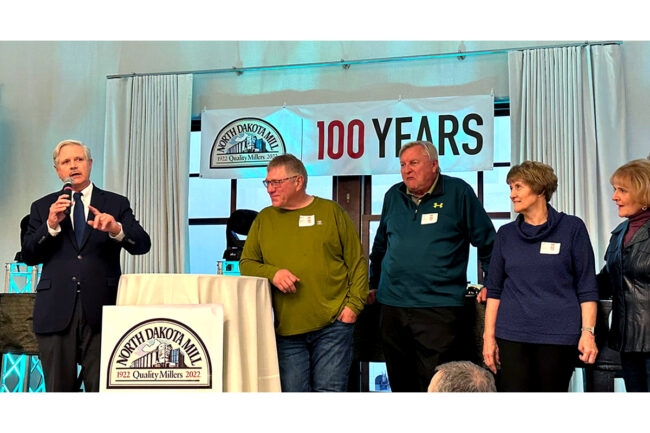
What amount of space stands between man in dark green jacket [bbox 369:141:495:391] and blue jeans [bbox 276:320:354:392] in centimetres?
26

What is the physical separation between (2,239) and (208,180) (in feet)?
6.93

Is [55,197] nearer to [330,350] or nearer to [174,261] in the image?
[330,350]

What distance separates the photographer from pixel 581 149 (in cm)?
572

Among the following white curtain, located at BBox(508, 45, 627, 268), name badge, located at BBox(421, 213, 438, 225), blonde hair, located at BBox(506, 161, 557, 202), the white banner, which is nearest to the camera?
blonde hair, located at BBox(506, 161, 557, 202)

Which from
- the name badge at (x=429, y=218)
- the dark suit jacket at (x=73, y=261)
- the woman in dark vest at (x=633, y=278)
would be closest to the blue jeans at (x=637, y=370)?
the woman in dark vest at (x=633, y=278)

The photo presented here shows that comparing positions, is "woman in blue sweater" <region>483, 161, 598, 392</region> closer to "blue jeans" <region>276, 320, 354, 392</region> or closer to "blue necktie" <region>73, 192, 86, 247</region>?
"blue jeans" <region>276, 320, 354, 392</region>

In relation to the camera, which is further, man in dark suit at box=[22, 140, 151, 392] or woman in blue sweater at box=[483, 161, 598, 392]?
man in dark suit at box=[22, 140, 151, 392]

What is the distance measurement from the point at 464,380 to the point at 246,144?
5138 millimetres

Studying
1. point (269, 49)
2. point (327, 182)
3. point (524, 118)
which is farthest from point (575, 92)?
point (269, 49)

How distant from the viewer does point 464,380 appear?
1.44 metres

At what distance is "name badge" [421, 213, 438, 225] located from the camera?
2.89 m

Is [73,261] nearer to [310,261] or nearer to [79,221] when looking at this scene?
[79,221]

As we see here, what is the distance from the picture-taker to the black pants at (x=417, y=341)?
278 centimetres

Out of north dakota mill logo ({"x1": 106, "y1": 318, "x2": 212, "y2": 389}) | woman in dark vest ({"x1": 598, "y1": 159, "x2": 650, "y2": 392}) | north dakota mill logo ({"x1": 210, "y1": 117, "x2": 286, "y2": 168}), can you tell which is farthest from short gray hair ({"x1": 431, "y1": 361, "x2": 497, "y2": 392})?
north dakota mill logo ({"x1": 210, "y1": 117, "x2": 286, "y2": 168})
